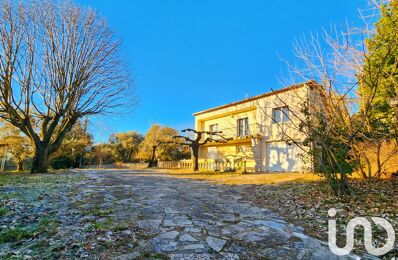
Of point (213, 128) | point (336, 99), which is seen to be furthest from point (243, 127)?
point (336, 99)

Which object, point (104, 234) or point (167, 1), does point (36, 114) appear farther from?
point (104, 234)

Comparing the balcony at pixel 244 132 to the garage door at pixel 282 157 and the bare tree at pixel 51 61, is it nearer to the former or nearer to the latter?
the garage door at pixel 282 157

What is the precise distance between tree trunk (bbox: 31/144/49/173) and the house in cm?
1221

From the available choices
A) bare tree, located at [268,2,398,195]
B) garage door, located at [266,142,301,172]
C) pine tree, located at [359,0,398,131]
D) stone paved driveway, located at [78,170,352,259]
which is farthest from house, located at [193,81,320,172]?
stone paved driveway, located at [78,170,352,259]

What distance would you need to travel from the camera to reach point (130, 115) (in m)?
16.4

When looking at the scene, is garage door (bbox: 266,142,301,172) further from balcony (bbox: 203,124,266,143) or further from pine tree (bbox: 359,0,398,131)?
pine tree (bbox: 359,0,398,131)

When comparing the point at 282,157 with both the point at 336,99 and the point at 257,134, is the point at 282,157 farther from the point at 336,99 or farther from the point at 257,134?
the point at 336,99

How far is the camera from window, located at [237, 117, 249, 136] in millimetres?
20766

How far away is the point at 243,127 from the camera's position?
21.1m

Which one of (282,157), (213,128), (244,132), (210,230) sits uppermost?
(213,128)

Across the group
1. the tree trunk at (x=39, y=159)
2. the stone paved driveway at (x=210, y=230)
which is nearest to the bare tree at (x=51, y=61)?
the tree trunk at (x=39, y=159)

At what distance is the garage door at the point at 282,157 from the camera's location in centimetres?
1656

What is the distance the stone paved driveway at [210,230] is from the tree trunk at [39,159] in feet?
27.4

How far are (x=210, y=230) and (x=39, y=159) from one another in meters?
12.1
